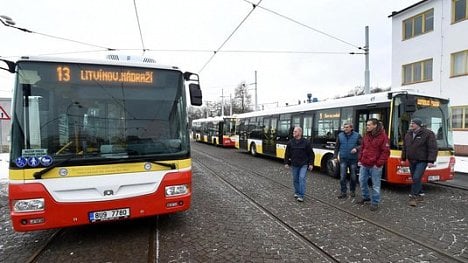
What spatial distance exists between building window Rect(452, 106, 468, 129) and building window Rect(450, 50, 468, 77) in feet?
6.60

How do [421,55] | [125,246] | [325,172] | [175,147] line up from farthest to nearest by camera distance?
[421,55]
[325,172]
[175,147]
[125,246]

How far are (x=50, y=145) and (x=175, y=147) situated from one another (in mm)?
1756

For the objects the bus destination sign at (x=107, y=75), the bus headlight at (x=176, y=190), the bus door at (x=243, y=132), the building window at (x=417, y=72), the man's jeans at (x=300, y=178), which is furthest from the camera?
the bus door at (x=243, y=132)

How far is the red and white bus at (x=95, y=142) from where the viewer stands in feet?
14.0

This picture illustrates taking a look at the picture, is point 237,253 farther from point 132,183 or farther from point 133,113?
point 133,113

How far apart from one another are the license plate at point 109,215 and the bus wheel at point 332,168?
7.37 meters

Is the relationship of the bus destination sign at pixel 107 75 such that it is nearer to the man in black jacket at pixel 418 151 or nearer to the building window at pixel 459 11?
the man in black jacket at pixel 418 151

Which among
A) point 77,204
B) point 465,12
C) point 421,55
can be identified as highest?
point 465,12

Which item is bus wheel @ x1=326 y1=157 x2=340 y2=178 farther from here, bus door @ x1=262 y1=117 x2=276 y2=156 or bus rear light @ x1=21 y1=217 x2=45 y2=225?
bus rear light @ x1=21 y1=217 x2=45 y2=225

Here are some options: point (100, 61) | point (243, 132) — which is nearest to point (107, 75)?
point (100, 61)

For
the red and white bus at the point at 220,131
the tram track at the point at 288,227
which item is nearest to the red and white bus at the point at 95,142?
the tram track at the point at 288,227

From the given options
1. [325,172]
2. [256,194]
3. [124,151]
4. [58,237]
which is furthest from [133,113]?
[325,172]

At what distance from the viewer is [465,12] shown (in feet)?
58.3

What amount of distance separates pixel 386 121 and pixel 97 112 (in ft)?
24.0
